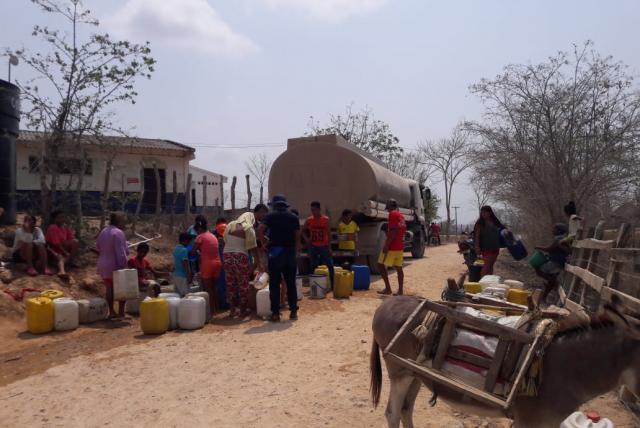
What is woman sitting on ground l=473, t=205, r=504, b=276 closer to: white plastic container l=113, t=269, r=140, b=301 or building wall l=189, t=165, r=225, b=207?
white plastic container l=113, t=269, r=140, b=301

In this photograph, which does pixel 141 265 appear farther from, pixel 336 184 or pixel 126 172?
pixel 126 172

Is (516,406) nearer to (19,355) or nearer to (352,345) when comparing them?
(352,345)

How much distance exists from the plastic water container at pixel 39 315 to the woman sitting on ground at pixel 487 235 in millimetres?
7050

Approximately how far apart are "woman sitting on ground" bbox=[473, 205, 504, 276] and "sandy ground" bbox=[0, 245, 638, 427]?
2631mm

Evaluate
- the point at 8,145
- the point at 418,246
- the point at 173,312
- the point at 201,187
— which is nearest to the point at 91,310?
the point at 173,312

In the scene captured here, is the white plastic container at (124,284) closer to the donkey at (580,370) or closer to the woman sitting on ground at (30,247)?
the woman sitting on ground at (30,247)

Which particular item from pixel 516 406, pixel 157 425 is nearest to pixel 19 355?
pixel 157 425

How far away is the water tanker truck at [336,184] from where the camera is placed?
465 inches

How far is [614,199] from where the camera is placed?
1070 centimetres

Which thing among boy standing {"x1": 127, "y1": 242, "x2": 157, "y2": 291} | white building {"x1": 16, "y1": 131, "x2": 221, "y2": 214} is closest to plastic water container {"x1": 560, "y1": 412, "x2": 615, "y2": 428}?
boy standing {"x1": 127, "y1": 242, "x2": 157, "y2": 291}

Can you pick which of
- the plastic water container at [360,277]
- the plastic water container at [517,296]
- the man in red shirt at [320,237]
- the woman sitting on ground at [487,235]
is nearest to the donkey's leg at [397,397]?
the plastic water container at [517,296]

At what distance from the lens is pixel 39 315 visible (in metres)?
7.08

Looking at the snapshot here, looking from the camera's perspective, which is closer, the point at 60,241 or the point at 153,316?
the point at 153,316

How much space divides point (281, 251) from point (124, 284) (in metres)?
2.55
